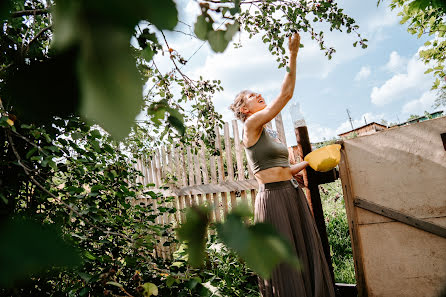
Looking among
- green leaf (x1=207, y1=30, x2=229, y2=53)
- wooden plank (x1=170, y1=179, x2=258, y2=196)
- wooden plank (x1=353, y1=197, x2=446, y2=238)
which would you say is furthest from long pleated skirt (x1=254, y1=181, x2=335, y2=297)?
green leaf (x1=207, y1=30, x2=229, y2=53)

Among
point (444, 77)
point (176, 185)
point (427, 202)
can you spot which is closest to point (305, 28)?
point (427, 202)

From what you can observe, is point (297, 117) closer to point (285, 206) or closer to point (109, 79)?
point (285, 206)

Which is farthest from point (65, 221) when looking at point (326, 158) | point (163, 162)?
point (163, 162)

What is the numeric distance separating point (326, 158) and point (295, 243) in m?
0.78

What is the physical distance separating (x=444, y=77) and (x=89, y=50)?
5.33 m

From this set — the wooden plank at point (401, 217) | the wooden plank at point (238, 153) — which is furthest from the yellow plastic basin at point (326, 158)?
the wooden plank at point (238, 153)

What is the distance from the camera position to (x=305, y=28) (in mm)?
1751

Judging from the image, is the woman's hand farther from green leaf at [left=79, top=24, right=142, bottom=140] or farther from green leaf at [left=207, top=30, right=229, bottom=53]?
green leaf at [left=79, top=24, right=142, bottom=140]

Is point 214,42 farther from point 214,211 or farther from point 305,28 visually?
point 305,28

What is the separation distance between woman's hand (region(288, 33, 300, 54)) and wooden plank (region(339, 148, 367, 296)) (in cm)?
110

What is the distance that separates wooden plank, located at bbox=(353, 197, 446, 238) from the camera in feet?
6.69

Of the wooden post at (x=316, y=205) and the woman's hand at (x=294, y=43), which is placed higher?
the woman's hand at (x=294, y=43)

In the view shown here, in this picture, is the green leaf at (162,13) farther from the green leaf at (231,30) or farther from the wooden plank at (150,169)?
the wooden plank at (150,169)

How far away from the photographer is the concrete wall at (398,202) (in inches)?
→ 81.2
